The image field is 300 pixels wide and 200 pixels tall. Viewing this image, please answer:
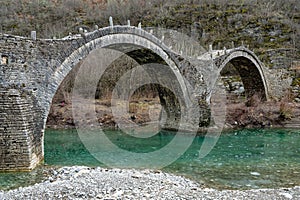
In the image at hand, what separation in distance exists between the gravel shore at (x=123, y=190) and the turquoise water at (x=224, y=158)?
110 cm

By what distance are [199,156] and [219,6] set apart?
48.2m

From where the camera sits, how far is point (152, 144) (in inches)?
791

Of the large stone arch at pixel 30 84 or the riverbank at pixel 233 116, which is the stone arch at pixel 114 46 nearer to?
the large stone arch at pixel 30 84

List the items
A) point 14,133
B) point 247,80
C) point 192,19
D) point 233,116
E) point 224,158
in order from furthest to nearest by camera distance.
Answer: point 192,19, point 247,80, point 233,116, point 224,158, point 14,133

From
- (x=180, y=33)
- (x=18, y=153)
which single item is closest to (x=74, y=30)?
(x=180, y=33)

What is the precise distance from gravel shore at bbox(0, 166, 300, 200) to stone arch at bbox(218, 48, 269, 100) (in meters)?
22.7

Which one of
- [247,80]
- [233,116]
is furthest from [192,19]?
[233,116]

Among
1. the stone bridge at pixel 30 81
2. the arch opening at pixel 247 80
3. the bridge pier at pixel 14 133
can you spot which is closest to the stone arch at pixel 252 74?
the arch opening at pixel 247 80

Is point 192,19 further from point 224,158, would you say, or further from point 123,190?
point 123,190

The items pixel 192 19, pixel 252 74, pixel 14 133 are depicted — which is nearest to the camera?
pixel 14 133

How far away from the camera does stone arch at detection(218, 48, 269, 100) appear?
3180 centimetres

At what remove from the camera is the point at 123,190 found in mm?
9141

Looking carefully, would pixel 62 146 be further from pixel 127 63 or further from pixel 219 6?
pixel 219 6

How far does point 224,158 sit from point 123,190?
25.5ft
